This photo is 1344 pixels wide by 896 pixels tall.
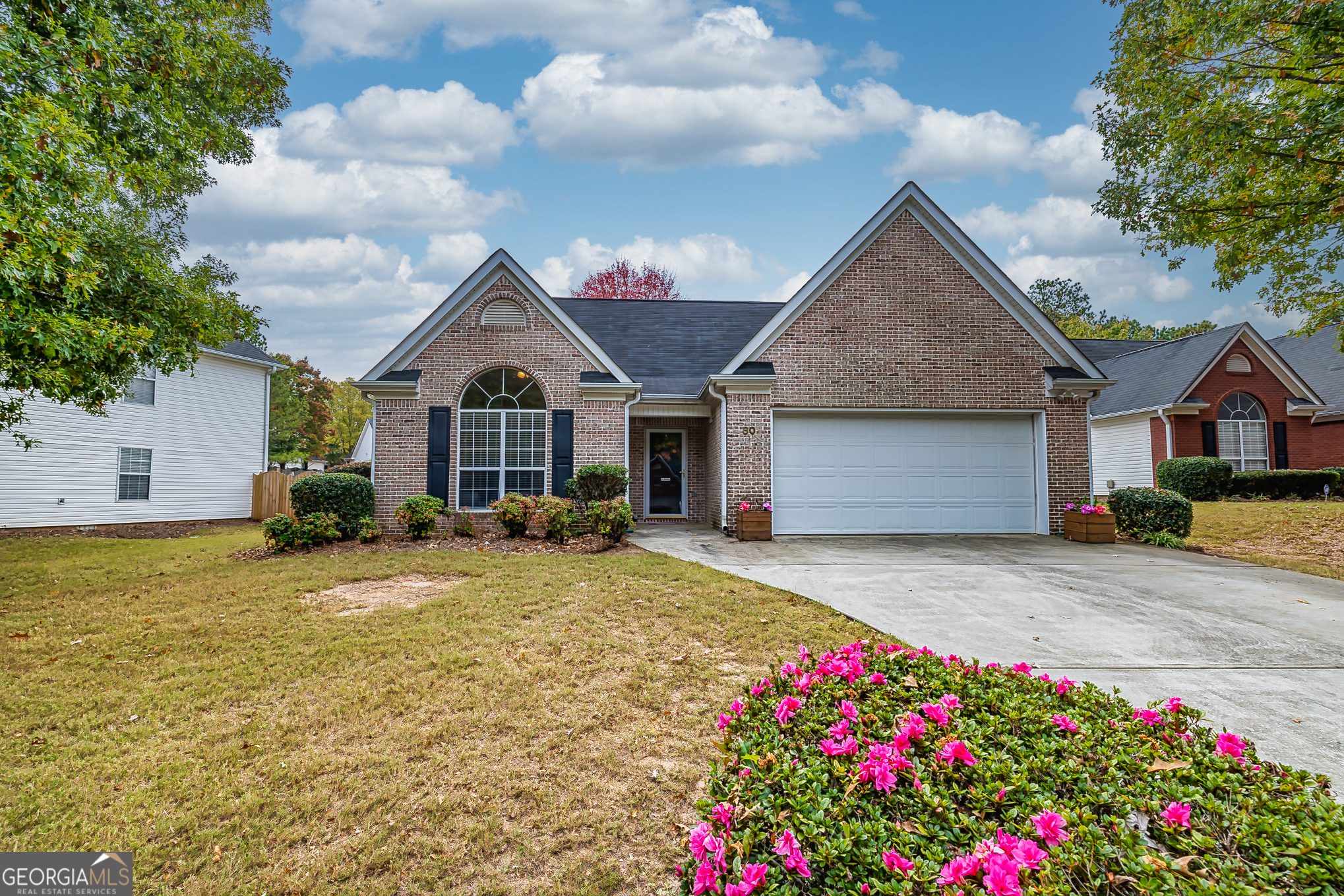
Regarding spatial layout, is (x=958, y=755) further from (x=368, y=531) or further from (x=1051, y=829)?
(x=368, y=531)

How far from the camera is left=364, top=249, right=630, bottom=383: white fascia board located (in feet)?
37.8

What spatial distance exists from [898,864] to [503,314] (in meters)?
11.9

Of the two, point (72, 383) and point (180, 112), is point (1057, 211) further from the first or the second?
point (72, 383)

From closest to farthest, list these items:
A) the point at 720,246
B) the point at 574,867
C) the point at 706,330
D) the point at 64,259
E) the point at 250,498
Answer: the point at 574,867 < the point at 64,259 < the point at 706,330 < the point at 250,498 < the point at 720,246

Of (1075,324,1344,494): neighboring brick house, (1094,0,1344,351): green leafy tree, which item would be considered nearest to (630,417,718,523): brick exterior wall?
(1094,0,1344,351): green leafy tree

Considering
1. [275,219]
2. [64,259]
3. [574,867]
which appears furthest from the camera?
[275,219]

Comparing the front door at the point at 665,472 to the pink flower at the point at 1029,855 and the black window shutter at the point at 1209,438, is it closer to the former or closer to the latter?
the pink flower at the point at 1029,855

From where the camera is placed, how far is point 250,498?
59.2ft

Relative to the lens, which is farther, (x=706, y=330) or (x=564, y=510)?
(x=706, y=330)

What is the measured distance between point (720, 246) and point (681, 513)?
20.8 m

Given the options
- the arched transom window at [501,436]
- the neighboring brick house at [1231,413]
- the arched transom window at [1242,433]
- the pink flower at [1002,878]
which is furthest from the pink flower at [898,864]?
the arched transom window at [1242,433]

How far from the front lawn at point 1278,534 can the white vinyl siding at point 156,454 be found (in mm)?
24426

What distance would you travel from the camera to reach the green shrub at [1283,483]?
1609 centimetres

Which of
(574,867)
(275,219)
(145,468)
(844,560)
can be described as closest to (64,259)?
(574,867)
